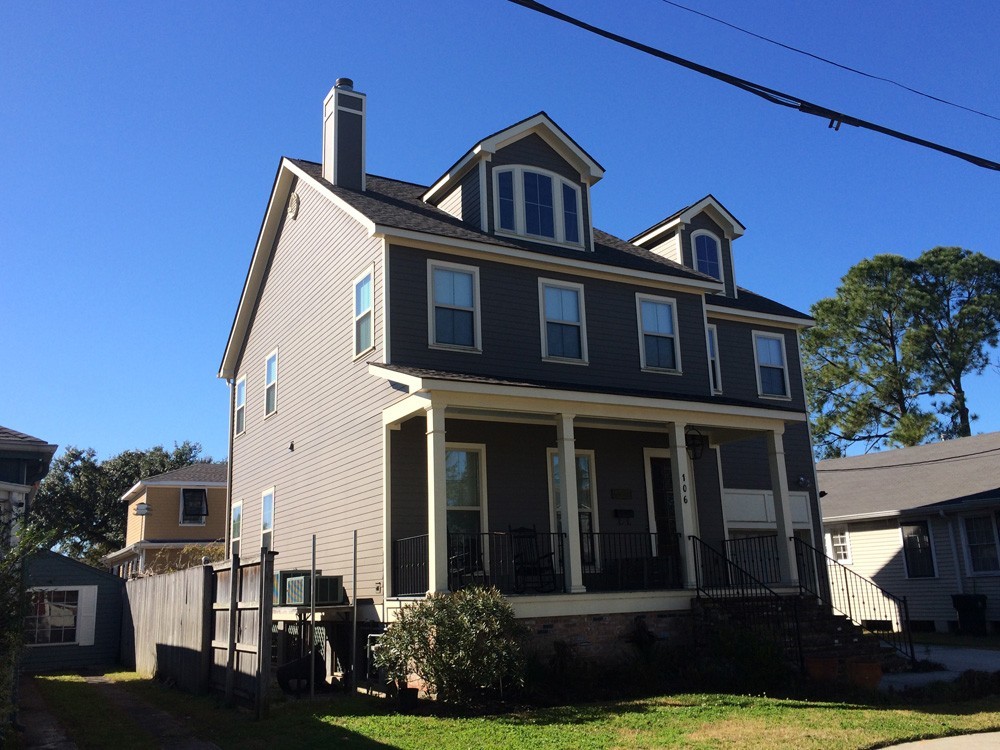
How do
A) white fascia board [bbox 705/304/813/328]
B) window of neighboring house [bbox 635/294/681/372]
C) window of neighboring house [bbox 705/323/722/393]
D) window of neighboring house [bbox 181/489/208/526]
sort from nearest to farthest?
window of neighboring house [bbox 635/294/681/372] → window of neighboring house [bbox 705/323/722/393] → white fascia board [bbox 705/304/813/328] → window of neighboring house [bbox 181/489/208/526]

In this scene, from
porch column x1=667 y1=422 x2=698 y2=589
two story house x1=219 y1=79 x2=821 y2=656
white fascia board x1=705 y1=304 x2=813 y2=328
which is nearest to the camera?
two story house x1=219 y1=79 x2=821 y2=656

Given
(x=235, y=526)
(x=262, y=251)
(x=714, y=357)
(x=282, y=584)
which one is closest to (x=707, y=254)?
(x=714, y=357)

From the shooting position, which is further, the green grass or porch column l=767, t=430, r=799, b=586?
porch column l=767, t=430, r=799, b=586

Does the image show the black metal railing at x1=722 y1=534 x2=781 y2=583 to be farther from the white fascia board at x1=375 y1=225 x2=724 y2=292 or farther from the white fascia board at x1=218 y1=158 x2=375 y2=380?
the white fascia board at x1=218 y1=158 x2=375 y2=380

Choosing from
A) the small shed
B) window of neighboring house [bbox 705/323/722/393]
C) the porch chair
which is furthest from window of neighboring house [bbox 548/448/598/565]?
the small shed

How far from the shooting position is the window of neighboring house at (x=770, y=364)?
66.0 ft

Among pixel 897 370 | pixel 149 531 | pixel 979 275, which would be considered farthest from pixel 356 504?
pixel 979 275

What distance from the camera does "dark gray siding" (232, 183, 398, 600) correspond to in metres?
14.6

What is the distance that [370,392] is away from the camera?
14.7 meters

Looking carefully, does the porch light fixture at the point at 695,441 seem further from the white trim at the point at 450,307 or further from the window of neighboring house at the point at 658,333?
the white trim at the point at 450,307

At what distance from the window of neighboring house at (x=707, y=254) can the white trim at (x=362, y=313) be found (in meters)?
8.12

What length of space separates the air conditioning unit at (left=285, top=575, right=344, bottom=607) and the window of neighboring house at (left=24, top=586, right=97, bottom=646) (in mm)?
11016

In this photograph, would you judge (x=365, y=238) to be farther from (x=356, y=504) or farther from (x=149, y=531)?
(x=149, y=531)

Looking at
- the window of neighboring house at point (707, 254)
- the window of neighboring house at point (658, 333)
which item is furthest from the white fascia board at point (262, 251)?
the window of neighboring house at point (707, 254)
